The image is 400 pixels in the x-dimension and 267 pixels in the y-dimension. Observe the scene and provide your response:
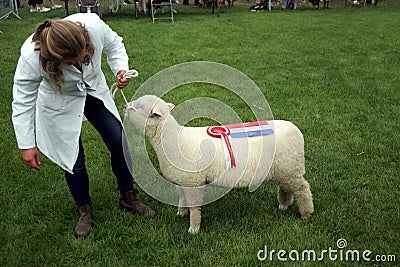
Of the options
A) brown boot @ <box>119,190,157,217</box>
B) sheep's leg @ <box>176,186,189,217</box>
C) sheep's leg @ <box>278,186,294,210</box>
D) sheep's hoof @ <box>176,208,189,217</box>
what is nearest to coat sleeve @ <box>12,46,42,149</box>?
brown boot @ <box>119,190,157,217</box>

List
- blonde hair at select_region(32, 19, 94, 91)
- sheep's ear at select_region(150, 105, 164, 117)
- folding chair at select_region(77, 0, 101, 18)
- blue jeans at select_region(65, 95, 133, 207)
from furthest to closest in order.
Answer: folding chair at select_region(77, 0, 101, 18) → blue jeans at select_region(65, 95, 133, 207) → sheep's ear at select_region(150, 105, 164, 117) → blonde hair at select_region(32, 19, 94, 91)

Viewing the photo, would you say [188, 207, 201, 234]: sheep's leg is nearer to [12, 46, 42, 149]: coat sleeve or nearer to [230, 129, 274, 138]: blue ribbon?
[230, 129, 274, 138]: blue ribbon

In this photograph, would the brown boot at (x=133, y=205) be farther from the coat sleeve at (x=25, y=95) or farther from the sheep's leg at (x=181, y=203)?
the coat sleeve at (x=25, y=95)

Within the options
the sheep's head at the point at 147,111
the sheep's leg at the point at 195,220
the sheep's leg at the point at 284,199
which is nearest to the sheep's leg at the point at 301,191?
the sheep's leg at the point at 284,199

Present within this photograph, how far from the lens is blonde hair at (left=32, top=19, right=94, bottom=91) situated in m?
2.79

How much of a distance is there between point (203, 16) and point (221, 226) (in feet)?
40.0

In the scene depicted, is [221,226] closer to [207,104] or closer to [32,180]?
[207,104]

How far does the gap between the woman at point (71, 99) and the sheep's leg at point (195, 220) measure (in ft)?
1.42

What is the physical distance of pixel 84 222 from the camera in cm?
368

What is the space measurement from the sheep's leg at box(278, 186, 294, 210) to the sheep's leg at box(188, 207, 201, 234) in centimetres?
76

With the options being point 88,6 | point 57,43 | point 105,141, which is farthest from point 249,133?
point 88,6

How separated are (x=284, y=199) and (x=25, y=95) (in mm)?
2246

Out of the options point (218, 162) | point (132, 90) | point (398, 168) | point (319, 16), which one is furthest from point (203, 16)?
point (218, 162)

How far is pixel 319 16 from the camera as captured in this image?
1472 cm
